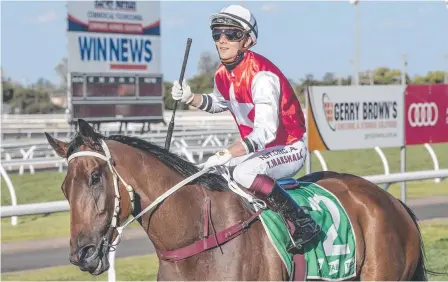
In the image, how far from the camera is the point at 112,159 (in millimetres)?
4434

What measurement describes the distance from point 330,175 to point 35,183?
39.8ft

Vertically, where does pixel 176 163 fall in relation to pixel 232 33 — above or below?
below

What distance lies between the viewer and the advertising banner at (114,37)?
16.2 meters

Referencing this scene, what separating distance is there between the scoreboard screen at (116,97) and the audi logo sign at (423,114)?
5.50 m

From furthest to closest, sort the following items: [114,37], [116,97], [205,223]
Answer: [114,37] < [116,97] < [205,223]

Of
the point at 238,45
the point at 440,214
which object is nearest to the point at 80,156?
the point at 238,45

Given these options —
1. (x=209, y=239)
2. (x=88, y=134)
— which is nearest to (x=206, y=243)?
(x=209, y=239)

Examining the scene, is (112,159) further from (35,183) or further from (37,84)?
(37,84)

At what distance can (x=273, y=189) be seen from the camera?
4707mm

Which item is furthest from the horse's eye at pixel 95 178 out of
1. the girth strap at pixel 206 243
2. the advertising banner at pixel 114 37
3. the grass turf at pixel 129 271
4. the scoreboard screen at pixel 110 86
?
the advertising banner at pixel 114 37

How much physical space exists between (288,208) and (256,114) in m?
0.52

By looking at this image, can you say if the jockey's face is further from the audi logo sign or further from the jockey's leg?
the audi logo sign

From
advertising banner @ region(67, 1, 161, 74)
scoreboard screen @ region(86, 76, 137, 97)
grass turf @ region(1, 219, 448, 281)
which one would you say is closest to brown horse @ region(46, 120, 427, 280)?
grass turf @ region(1, 219, 448, 281)

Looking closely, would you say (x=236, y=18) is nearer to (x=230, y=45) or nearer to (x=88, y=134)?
(x=230, y=45)
